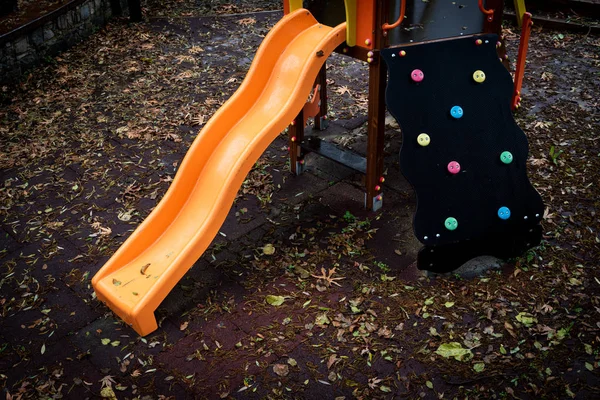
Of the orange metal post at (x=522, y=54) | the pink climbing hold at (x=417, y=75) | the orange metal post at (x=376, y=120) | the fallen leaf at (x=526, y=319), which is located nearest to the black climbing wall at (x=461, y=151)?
the pink climbing hold at (x=417, y=75)

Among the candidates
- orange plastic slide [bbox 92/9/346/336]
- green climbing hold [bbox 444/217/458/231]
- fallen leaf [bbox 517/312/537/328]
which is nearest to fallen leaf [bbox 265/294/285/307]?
orange plastic slide [bbox 92/9/346/336]

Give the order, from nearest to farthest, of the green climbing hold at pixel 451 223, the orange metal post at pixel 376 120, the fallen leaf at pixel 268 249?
the green climbing hold at pixel 451 223 < the orange metal post at pixel 376 120 < the fallen leaf at pixel 268 249

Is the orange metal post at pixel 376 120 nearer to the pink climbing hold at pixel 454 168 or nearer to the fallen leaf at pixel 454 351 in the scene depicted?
the pink climbing hold at pixel 454 168

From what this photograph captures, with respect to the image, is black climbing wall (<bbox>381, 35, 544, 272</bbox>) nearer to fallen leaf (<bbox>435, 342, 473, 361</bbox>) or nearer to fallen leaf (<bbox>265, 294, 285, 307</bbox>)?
fallen leaf (<bbox>435, 342, 473, 361</bbox>)

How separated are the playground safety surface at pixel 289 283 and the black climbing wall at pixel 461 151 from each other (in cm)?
30

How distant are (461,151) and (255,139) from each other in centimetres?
141

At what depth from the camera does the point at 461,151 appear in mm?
3924

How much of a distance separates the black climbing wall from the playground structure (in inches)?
1.7

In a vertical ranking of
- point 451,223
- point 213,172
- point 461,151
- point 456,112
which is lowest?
point 451,223

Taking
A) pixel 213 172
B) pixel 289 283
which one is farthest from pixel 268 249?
pixel 213 172

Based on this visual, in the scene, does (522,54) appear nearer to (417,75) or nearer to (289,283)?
(417,75)

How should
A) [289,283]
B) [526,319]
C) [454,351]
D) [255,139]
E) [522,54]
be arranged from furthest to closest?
[522,54], [289,283], [255,139], [526,319], [454,351]

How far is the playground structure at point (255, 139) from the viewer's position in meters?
3.79

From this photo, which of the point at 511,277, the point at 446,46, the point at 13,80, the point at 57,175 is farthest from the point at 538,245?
the point at 13,80
